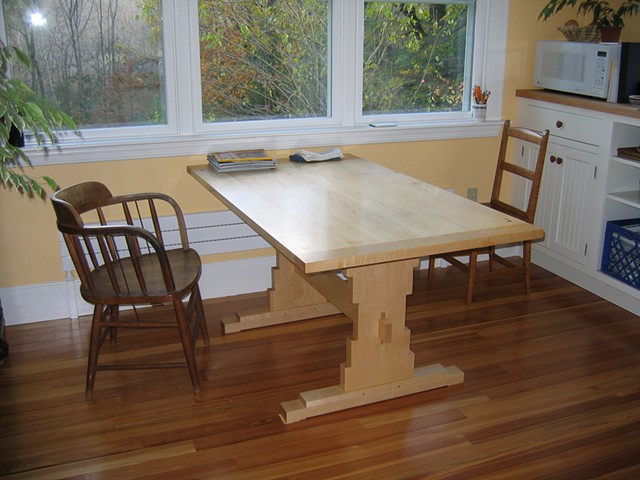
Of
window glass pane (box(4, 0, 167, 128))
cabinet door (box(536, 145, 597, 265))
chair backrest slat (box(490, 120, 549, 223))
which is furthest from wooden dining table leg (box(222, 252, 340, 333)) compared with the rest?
cabinet door (box(536, 145, 597, 265))

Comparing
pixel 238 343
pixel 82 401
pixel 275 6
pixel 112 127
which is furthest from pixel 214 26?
pixel 82 401

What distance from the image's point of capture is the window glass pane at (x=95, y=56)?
340 cm

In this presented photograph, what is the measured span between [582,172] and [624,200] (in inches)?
12.5

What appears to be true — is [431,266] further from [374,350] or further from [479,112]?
[374,350]

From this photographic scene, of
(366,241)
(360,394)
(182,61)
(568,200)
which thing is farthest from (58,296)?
(568,200)

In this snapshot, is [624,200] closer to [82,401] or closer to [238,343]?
[238,343]

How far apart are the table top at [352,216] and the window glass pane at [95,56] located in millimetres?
466

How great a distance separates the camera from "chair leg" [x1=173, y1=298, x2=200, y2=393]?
287 centimetres

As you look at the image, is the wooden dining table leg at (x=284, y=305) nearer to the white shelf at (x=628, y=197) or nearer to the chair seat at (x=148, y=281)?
the chair seat at (x=148, y=281)

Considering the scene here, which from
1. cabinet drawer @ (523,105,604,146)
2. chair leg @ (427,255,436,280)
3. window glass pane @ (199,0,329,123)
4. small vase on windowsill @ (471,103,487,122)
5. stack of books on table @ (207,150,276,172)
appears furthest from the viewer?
small vase on windowsill @ (471,103,487,122)

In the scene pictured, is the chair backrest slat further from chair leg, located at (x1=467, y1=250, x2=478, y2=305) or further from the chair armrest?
the chair armrest

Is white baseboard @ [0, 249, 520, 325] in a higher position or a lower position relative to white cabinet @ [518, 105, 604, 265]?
lower

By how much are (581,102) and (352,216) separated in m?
1.74

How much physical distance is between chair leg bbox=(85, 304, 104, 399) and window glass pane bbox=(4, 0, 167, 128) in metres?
1.14
